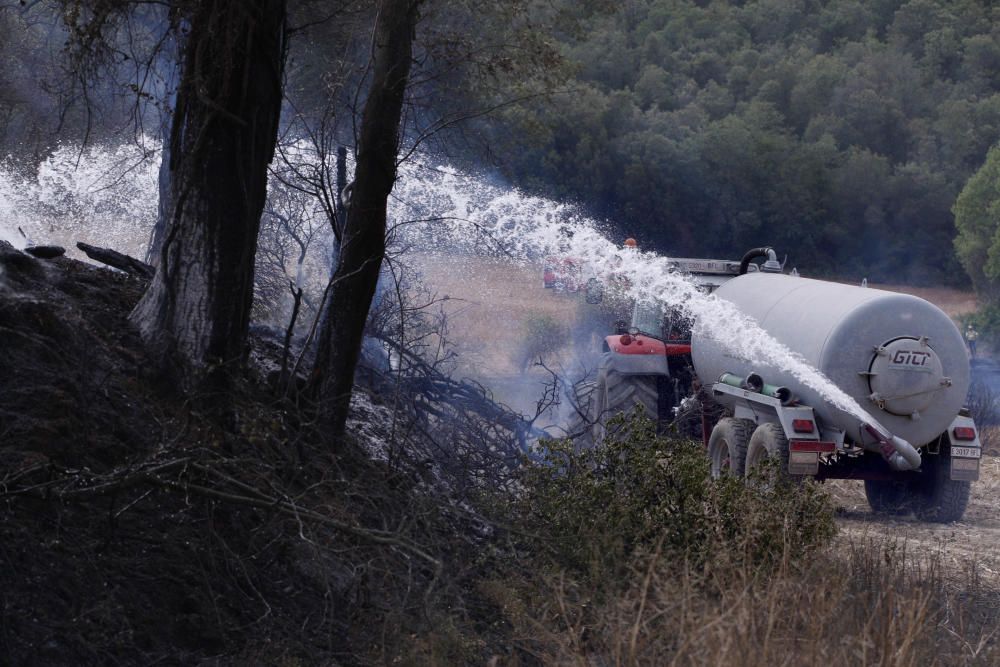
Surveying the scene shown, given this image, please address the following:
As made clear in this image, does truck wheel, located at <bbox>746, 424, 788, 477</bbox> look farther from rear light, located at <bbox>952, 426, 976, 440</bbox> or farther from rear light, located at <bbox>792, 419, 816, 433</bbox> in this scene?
rear light, located at <bbox>952, 426, 976, 440</bbox>

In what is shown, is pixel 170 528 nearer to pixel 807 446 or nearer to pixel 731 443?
pixel 807 446

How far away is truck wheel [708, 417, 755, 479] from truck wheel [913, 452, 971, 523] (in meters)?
1.68

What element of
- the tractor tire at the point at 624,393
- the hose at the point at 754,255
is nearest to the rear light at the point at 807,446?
the tractor tire at the point at 624,393

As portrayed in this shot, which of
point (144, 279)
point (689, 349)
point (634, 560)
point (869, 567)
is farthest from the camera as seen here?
point (689, 349)

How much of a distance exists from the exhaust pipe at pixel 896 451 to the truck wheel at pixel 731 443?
128 centimetres

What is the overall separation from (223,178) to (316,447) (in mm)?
1642

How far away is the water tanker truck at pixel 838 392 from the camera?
9.64 m

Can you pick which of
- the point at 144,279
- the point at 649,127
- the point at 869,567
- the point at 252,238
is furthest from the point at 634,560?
the point at 649,127

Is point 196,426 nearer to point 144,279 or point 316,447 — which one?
point 316,447

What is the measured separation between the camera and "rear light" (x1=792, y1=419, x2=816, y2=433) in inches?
386

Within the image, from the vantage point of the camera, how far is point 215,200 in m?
6.57

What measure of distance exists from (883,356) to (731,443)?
174cm

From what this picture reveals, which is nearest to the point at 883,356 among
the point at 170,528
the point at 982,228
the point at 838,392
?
the point at 838,392

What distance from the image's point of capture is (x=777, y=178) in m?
37.8
